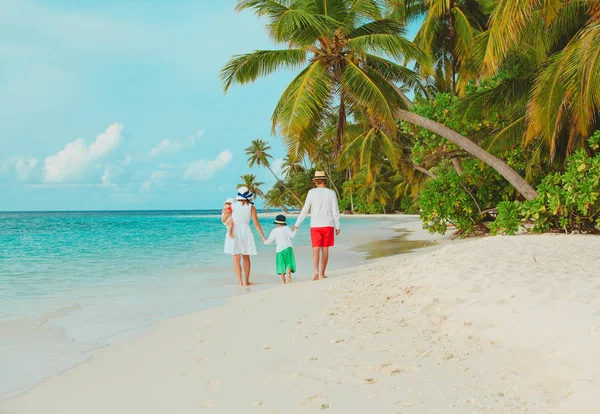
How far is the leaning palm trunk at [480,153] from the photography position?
35.3ft

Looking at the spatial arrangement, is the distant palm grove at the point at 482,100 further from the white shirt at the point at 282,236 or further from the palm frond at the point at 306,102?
the white shirt at the point at 282,236

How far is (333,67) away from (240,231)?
5812 mm

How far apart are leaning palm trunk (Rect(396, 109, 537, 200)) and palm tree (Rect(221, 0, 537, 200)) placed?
0.01 m

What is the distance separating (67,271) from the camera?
11.6 m

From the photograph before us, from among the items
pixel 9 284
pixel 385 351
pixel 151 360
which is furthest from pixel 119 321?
pixel 9 284

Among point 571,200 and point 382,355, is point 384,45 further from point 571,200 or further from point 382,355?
point 382,355

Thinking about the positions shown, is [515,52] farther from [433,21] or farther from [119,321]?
[119,321]

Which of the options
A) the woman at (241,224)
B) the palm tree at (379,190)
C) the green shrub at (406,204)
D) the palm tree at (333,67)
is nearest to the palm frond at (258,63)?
the palm tree at (333,67)

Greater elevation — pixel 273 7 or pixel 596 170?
pixel 273 7

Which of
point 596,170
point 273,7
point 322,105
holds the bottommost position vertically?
point 596,170

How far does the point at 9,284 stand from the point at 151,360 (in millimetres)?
7172

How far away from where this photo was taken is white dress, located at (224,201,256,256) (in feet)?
25.3

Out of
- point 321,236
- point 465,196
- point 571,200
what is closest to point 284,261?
point 321,236

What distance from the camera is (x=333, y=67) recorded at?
1174cm
